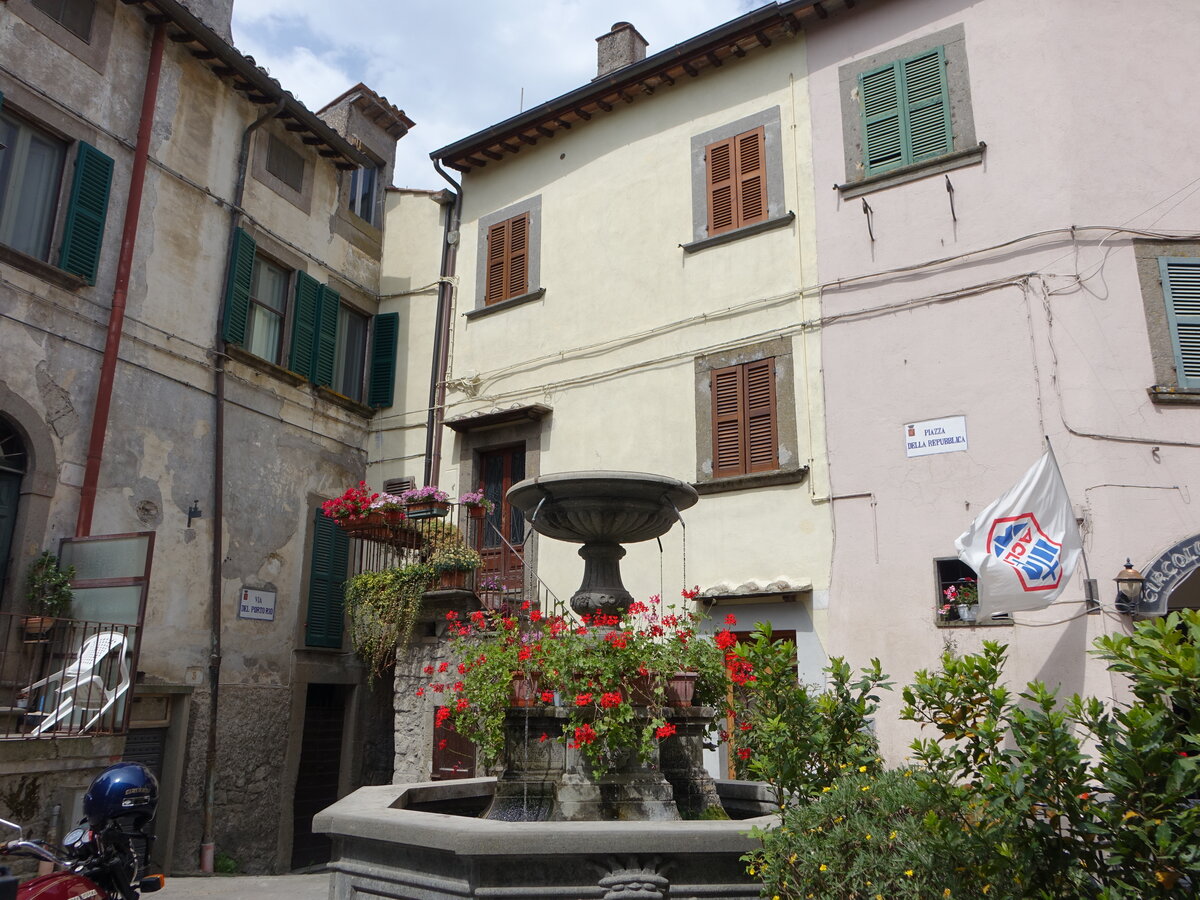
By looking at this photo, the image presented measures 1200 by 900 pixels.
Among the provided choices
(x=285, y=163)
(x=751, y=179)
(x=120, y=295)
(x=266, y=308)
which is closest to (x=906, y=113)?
(x=751, y=179)

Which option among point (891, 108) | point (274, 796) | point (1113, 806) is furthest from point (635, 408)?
point (1113, 806)

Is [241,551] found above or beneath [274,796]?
above

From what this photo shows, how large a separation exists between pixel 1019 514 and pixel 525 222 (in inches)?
306

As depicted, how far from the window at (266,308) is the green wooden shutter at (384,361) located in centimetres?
164

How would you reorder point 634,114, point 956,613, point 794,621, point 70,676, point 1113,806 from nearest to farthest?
1. point 1113,806
2. point 70,676
3. point 956,613
4. point 794,621
5. point 634,114

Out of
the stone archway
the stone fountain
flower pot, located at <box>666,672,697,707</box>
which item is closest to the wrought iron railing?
the stone fountain

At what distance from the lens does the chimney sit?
13.4m

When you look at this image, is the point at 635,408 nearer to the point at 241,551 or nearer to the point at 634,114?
the point at 634,114

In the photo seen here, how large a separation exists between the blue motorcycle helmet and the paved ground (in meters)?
3.56

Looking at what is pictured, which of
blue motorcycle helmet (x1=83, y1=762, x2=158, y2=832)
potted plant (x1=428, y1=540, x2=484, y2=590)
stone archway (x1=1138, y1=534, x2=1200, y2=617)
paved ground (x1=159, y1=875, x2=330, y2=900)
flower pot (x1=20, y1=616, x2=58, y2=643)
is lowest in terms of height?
paved ground (x1=159, y1=875, x2=330, y2=900)

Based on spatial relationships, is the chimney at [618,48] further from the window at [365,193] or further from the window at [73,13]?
the window at [73,13]

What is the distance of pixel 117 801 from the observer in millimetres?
4043

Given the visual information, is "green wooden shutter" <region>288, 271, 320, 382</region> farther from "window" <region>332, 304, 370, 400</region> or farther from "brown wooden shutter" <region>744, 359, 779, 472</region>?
Answer: "brown wooden shutter" <region>744, 359, 779, 472</region>

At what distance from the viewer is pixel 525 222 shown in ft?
43.5
